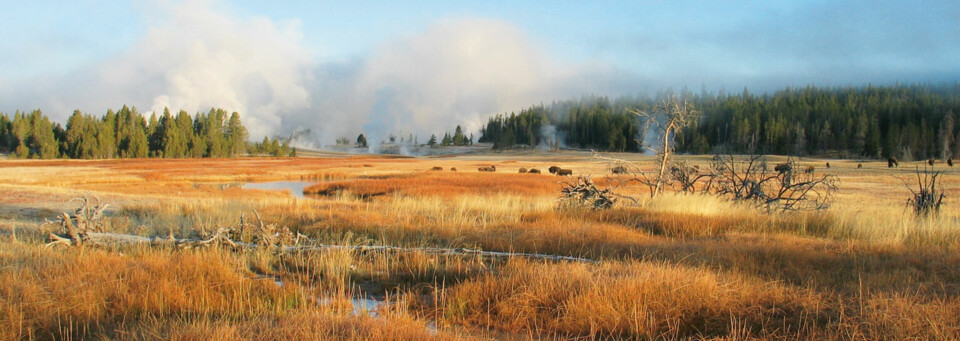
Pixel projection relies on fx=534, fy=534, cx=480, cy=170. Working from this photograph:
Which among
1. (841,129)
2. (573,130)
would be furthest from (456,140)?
(841,129)

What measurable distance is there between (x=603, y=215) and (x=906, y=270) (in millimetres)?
6396

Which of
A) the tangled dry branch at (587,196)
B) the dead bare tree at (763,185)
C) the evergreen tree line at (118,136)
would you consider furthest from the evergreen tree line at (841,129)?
the evergreen tree line at (118,136)

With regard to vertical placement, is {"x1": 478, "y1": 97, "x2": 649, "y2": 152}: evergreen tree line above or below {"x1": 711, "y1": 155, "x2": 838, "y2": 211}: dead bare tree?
above

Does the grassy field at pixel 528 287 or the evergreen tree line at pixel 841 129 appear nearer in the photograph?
the grassy field at pixel 528 287

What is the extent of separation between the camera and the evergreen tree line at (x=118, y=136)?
8894cm

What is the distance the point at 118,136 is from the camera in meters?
94.0

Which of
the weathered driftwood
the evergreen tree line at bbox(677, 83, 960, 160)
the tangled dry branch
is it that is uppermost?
the evergreen tree line at bbox(677, 83, 960, 160)

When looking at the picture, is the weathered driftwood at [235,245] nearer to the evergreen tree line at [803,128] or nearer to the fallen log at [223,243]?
the fallen log at [223,243]

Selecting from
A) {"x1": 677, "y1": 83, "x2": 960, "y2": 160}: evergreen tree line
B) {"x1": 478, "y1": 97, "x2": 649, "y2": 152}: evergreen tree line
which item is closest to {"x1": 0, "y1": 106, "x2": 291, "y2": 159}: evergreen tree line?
{"x1": 478, "y1": 97, "x2": 649, "y2": 152}: evergreen tree line

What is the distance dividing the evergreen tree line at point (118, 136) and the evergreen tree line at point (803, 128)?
70.6 meters

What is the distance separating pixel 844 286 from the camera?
19.0 feet

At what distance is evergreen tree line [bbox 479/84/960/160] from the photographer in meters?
90.2

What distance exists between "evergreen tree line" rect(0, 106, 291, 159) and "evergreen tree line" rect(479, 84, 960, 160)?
7059cm

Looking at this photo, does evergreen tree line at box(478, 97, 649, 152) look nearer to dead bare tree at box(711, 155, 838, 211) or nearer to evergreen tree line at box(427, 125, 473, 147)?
evergreen tree line at box(427, 125, 473, 147)
